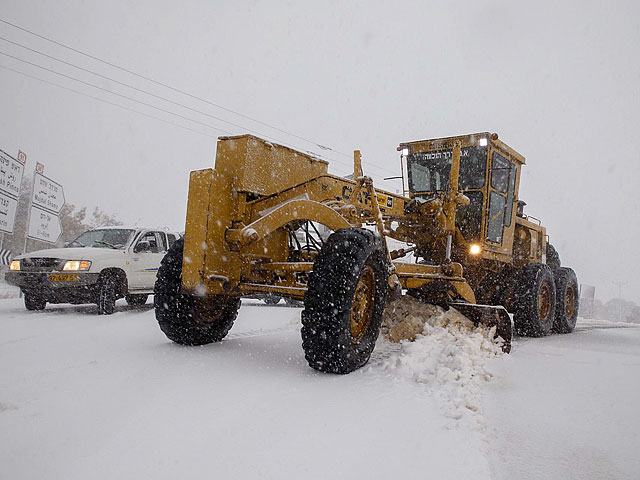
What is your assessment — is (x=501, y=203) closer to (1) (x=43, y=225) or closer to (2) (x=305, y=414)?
(2) (x=305, y=414)

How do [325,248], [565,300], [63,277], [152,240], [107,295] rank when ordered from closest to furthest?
[325,248], [63,277], [107,295], [565,300], [152,240]

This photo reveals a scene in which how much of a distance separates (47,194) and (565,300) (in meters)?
14.3

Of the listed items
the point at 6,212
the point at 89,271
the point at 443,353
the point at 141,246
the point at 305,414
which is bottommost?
the point at 305,414

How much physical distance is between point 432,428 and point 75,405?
2.20 metres

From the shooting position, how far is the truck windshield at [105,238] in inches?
358

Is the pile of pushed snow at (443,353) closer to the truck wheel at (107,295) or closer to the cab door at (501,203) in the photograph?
the cab door at (501,203)

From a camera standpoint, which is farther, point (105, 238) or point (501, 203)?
point (105, 238)

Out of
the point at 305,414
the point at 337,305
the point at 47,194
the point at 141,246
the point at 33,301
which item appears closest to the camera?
the point at 305,414

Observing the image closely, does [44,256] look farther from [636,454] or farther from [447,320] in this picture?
[636,454]

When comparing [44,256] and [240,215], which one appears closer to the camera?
[240,215]

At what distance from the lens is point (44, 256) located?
7941 mm

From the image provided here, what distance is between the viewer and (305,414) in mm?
2926

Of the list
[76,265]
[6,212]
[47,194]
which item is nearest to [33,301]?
[76,265]

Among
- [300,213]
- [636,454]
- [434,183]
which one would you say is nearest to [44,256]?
[300,213]
